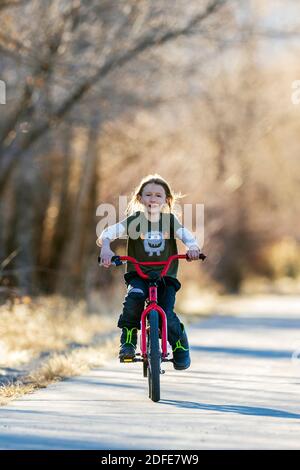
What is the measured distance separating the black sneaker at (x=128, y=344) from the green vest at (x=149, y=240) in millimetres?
520

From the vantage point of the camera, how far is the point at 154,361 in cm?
978

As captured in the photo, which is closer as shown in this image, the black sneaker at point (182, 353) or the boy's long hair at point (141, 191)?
the black sneaker at point (182, 353)

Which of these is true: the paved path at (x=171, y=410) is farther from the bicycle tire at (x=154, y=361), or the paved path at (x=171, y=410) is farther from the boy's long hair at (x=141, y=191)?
the boy's long hair at (x=141, y=191)

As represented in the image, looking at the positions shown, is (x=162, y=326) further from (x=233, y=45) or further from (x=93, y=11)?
(x=233, y=45)

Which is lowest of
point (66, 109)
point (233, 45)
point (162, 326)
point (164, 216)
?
point (162, 326)

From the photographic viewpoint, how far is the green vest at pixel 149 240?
10.4 meters

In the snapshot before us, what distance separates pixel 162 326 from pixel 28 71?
35.9 feet

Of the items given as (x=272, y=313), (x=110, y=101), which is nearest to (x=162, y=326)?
(x=110, y=101)

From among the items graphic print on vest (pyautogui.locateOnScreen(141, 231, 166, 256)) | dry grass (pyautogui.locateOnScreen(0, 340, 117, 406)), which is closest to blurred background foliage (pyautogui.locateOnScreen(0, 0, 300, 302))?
dry grass (pyautogui.locateOnScreen(0, 340, 117, 406))

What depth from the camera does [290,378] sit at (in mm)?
12398

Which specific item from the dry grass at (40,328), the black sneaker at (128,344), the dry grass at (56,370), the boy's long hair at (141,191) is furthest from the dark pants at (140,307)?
the dry grass at (40,328)

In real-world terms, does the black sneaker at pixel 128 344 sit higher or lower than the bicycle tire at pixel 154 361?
higher

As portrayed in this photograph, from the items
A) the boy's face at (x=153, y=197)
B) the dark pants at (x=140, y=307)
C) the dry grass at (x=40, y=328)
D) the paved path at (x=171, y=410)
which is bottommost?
the paved path at (x=171, y=410)

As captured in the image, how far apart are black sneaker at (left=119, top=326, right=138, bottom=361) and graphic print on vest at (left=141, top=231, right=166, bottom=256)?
2.19 ft
